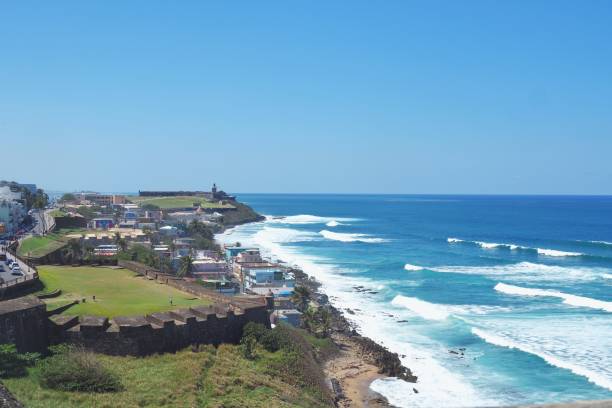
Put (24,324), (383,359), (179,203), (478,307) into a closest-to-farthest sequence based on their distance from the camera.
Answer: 1. (24,324)
2. (383,359)
3. (478,307)
4. (179,203)

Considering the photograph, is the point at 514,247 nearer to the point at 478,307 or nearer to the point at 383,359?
the point at 478,307

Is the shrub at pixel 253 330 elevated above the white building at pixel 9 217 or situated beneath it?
situated beneath

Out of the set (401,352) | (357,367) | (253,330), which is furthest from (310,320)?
(253,330)

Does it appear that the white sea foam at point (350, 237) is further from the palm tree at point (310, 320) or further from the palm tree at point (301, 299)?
the palm tree at point (310, 320)

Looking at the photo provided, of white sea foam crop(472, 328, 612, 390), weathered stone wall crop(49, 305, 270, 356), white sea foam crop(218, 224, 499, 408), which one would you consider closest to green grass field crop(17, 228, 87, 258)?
weathered stone wall crop(49, 305, 270, 356)

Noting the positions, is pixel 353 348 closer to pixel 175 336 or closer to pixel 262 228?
pixel 175 336

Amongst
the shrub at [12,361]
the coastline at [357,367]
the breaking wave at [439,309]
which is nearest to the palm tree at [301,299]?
the coastline at [357,367]

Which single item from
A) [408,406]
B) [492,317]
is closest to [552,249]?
[492,317]
